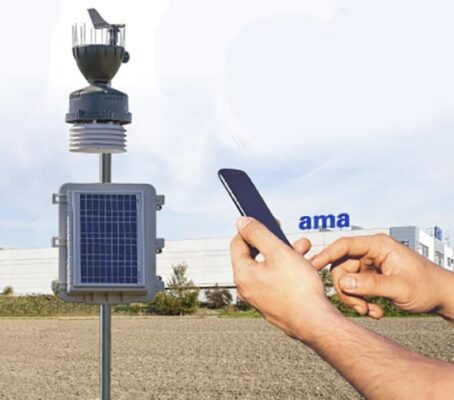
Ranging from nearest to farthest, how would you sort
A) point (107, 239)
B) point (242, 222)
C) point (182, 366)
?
point (242, 222), point (107, 239), point (182, 366)

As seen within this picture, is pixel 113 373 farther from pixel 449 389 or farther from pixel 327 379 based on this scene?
pixel 449 389

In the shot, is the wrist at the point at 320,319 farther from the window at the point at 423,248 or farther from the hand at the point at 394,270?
the window at the point at 423,248

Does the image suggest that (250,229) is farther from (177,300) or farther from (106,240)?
(177,300)

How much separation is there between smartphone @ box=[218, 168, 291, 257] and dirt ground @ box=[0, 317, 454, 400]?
9957 mm

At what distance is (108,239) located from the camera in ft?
19.7

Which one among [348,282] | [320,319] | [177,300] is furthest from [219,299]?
[320,319]

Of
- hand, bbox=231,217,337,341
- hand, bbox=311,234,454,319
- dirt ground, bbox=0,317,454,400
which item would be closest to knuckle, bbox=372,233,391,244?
hand, bbox=311,234,454,319

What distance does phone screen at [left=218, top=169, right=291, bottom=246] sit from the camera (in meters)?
1.99

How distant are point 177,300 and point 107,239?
40.5 meters

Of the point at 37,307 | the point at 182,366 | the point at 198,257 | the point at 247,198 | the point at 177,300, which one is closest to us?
the point at 247,198

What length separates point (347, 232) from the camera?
6844 centimetres

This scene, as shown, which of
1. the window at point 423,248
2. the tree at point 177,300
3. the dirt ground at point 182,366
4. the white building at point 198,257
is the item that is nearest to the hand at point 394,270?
the dirt ground at point 182,366

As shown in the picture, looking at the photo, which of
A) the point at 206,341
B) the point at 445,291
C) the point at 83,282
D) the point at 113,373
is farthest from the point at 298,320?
the point at 206,341

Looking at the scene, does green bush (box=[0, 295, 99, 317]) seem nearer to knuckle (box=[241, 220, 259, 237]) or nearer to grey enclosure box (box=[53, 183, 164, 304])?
grey enclosure box (box=[53, 183, 164, 304])
